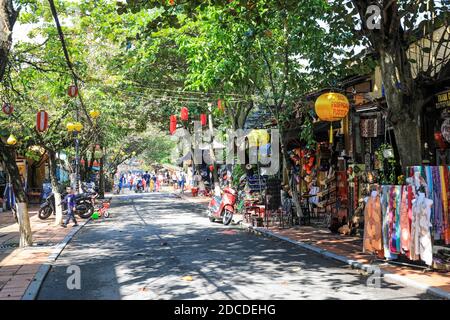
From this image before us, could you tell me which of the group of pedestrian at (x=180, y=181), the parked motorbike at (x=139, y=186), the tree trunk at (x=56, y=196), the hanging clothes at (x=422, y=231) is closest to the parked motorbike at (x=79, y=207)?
the tree trunk at (x=56, y=196)

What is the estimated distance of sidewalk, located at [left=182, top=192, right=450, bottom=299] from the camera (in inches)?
281

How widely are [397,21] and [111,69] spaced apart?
55.8ft

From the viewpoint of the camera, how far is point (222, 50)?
599 inches

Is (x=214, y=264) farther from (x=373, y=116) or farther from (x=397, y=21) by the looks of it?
(x=373, y=116)

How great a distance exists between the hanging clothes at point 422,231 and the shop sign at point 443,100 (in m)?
3.61

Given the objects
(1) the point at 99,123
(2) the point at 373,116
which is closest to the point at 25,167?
(1) the point at 99,123

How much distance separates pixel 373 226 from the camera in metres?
9.12

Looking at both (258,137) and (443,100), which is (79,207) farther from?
(443,100)

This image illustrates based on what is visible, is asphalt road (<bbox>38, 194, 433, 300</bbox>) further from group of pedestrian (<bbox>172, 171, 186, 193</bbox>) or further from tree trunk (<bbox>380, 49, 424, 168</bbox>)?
group of pedestrian (<bbox>172, 171, 186, 193</bbox>)

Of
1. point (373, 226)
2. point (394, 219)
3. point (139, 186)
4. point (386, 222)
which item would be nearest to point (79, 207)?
point (373, 226)

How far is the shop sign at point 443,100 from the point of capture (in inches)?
417

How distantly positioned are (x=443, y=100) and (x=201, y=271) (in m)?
6.80

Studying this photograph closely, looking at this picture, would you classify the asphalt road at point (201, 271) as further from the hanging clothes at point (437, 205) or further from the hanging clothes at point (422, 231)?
the hanging clothes at point (437, 205)

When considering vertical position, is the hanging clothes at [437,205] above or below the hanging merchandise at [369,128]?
below
